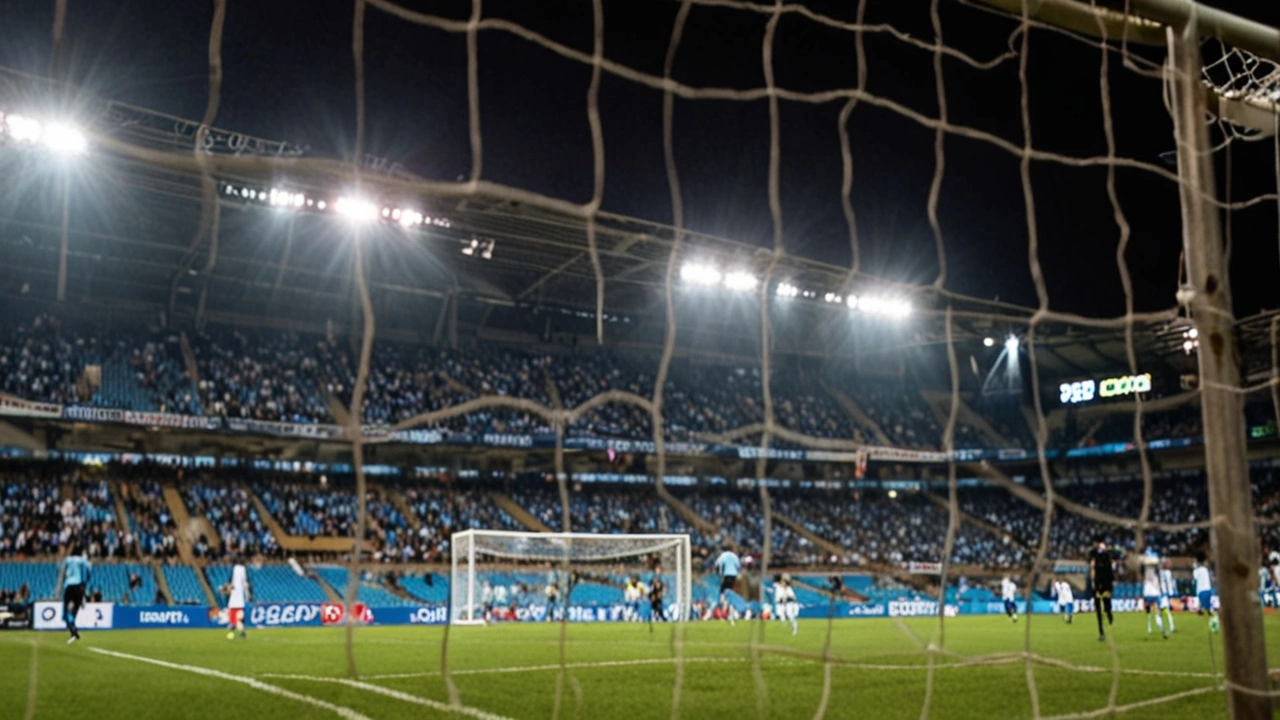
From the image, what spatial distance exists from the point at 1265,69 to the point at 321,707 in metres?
6.85

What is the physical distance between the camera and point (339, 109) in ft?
88.1

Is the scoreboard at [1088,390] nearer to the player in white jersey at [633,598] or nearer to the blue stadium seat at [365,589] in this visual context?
the player in white jersey at [633,598]

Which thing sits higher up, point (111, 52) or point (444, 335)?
point (111, 52)

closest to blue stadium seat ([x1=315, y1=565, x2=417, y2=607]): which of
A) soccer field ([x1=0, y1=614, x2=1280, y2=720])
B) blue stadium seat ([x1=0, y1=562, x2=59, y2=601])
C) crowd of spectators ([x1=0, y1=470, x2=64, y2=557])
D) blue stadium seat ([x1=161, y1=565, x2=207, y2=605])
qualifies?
blue stadium seat ([x1=161, y1=565, x2=207, y2=605])

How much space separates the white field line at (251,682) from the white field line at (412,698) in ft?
1.17

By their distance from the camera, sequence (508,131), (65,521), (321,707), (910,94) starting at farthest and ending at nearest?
(508,131), (65,521), (910,94), (321,707)

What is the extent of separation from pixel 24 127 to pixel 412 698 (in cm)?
1925

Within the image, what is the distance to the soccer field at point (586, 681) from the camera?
6.20 metres

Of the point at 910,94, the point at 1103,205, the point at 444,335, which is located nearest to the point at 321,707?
the point at 910,94

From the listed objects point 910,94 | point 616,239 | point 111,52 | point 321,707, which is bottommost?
point 321,707

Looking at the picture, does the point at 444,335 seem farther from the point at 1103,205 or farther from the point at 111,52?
the point at 1103,205

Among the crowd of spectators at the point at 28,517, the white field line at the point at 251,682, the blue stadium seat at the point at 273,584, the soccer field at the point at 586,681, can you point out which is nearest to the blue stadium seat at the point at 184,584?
the blue stadium seat at the point at 273,584

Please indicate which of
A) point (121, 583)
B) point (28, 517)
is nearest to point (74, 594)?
point (121, 583)

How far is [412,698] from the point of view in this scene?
22.5 ft
